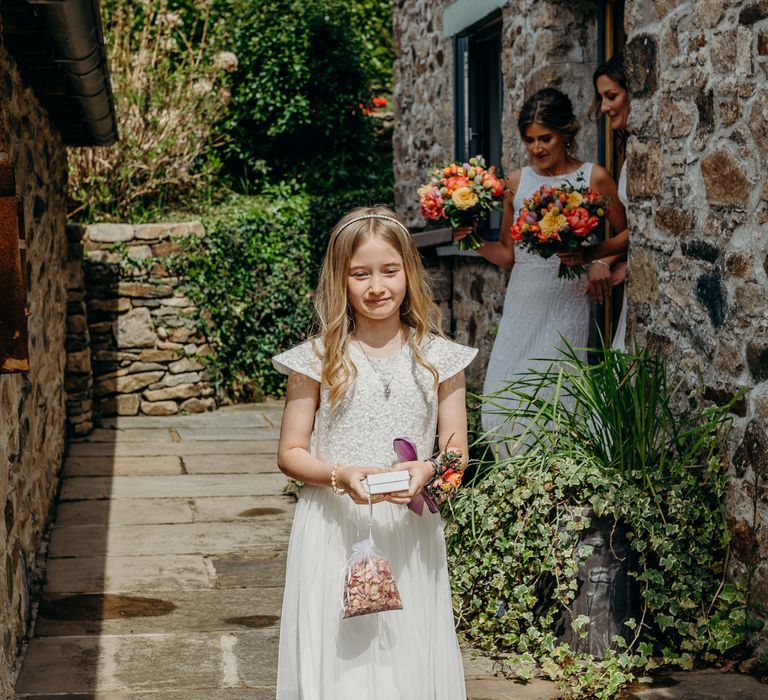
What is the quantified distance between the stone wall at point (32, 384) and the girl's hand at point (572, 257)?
227 centimetres

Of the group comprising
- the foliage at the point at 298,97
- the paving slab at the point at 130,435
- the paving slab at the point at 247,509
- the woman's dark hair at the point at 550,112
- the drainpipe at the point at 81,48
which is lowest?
the paving slab at the point at 247,509

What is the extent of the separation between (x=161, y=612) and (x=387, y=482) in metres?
2.54

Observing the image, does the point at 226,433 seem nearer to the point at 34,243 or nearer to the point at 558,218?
the point at 34,243

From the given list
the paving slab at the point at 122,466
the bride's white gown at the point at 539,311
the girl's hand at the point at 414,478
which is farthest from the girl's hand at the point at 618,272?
the paving slab at the point at 122,466

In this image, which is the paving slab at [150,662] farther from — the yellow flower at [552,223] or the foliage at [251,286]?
the foliage at [251,286]

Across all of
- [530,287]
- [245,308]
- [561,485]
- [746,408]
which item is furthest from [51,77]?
[245,308]

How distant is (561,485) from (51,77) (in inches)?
133

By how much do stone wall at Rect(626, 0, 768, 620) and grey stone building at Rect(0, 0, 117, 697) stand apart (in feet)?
7.46

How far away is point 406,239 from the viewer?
3.11 metres

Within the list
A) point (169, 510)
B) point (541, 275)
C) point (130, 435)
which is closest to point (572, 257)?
point (541, 275)

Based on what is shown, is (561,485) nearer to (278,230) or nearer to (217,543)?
(217,543)

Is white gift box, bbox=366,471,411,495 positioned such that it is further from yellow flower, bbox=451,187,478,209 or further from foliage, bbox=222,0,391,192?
foliage, bbox=222,0,391,192

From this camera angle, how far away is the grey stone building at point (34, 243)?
2432 mm

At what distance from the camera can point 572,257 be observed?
204 inches
